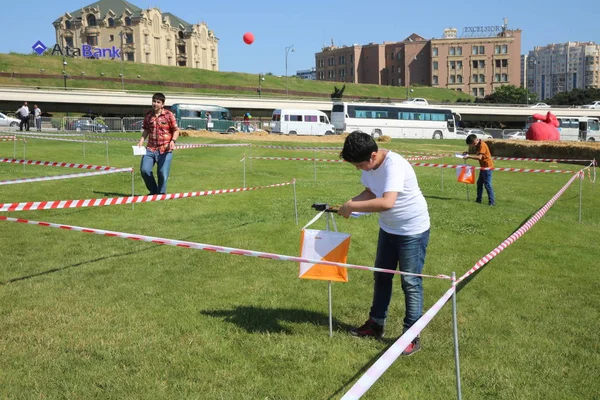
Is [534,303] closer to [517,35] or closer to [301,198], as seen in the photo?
[301,198]

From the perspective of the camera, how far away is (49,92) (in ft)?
221

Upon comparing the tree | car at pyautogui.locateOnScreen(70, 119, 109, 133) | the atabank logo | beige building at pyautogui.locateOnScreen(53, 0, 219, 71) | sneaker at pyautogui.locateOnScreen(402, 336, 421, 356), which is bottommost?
sneaker at pyautogui.locateOnScreen(402, 336, 421, 356)

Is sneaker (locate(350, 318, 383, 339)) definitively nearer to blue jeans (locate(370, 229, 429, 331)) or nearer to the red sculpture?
blue jeans (locate(370, 229, 429, 331))

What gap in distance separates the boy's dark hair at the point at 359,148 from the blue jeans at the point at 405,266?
796mm

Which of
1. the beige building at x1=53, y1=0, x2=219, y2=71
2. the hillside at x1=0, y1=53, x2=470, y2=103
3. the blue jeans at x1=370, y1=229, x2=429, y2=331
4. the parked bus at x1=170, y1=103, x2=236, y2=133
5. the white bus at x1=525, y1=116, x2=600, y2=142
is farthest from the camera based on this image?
the beige building at x1=53, y1=0, x2=219, y2=71

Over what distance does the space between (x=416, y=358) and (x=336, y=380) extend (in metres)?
0.82

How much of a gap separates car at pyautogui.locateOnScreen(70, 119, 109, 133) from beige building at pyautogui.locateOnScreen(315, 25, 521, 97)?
10604 cm

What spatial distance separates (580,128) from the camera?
2265 inches

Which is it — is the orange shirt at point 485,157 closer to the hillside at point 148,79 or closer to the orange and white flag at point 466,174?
the orange and white flag at point 466,174

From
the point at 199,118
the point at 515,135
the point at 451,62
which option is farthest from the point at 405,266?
the point at 451,62

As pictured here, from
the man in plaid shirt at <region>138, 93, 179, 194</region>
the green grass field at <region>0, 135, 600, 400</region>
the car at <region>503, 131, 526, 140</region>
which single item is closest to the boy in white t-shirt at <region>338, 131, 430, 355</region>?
the green grass field at <region>0, 135, 600, 400</region>

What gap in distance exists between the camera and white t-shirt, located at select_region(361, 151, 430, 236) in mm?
4590

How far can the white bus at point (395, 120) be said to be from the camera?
56938mm

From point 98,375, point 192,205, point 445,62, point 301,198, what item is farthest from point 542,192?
point 445,62
